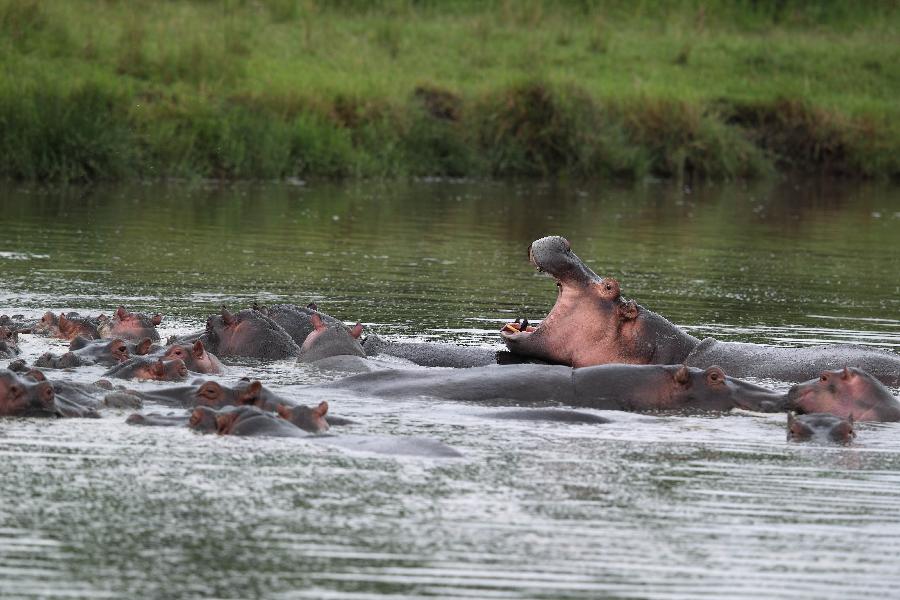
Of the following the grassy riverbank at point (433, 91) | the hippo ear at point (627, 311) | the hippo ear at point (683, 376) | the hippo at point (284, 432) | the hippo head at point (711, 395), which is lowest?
the hippo at point (284, 432)

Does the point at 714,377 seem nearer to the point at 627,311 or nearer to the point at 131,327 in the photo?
the point at 627,311

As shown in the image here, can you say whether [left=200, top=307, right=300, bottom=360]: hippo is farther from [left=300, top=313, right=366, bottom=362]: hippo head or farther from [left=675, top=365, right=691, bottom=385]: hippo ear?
[left=675, top=365, right=691, bottom=385]: hippo ear

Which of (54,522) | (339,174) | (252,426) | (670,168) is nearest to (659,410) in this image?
(252,426)

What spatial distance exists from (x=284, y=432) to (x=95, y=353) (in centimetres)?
218

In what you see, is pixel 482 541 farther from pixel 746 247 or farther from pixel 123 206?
pixel 123 206

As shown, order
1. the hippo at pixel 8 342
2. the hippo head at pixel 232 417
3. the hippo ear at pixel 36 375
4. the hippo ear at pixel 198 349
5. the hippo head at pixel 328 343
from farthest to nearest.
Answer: the hippo head at pixel 328 343
the hippo at pixel 8 342
the hippo ear at pixel 198 349
the hippo ear at pixel 36 375
the hippo head at pixel 232 417

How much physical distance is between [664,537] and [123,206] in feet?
45.3

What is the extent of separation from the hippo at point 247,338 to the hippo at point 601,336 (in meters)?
1.14

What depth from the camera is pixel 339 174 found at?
23828 mm

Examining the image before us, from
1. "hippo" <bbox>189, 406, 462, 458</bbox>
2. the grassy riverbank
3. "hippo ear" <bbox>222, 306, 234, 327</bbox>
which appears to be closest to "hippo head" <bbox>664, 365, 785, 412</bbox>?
"hippo" <bbox>189, 406, 462, 458</bbox>

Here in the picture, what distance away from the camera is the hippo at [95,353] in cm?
772

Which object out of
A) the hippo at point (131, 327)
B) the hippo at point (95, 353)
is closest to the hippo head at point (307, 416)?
the hippo at point (95, 353)

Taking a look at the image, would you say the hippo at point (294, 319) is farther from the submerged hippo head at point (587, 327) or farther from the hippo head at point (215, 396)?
Result: the hippo head at point (215, 396)

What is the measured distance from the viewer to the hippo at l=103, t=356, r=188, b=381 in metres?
7.31
